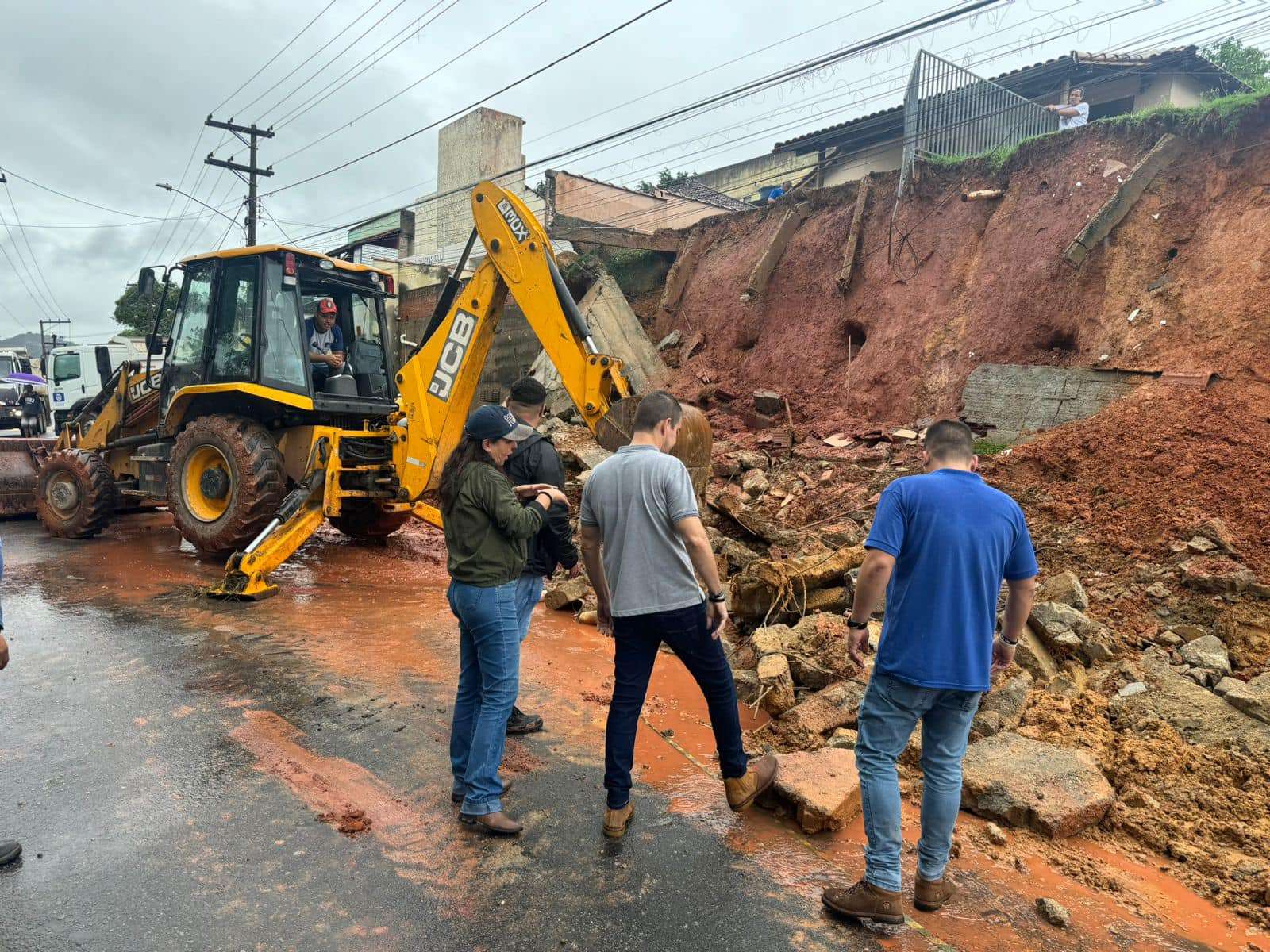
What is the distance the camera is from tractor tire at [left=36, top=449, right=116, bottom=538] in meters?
9.90

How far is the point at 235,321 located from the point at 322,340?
0.86 meters

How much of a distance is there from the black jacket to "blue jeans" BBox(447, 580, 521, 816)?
35cm

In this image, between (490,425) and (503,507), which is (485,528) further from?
(490,425)

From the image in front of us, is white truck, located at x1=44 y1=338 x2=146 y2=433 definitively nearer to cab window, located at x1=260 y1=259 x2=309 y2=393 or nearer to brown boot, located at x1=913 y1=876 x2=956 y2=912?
cab window, located at x1=260 y1=259 x2=309 y2=393

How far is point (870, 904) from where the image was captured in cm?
285

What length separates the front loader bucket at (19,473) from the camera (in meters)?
11.6

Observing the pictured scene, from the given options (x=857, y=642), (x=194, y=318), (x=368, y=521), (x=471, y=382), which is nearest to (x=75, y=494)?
(x=194, y=318)

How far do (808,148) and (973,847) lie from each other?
63.6 ft

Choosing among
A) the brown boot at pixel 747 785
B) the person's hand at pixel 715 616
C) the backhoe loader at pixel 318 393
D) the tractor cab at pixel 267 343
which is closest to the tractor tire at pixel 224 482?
the backhoe loader at pixel 318 393

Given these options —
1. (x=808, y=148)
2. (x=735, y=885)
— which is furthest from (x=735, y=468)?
(x=808, y=148)

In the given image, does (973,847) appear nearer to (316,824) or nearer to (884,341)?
(316,824)

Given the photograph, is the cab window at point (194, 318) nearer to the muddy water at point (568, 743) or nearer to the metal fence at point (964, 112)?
the muddy water at point (568, 743)

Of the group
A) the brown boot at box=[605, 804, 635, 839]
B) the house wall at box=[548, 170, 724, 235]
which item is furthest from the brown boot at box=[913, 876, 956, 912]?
the house wall at box=[548, 170, 724, 235]

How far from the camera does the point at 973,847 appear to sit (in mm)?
3463
